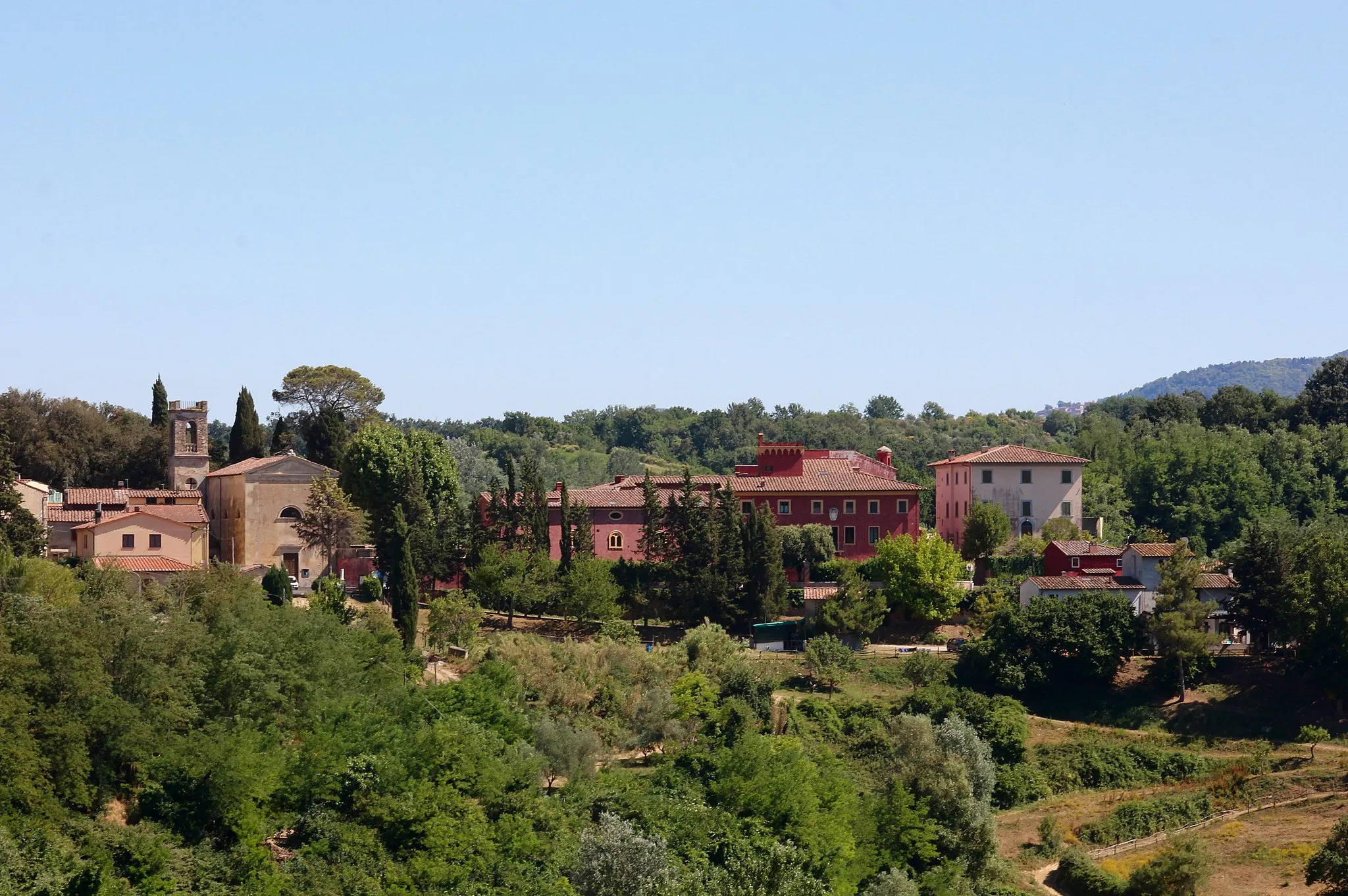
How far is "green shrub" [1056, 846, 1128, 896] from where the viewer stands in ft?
137

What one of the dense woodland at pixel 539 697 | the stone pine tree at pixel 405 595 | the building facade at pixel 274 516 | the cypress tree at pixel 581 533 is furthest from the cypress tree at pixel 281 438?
the stone pine tree at pixel 405 595

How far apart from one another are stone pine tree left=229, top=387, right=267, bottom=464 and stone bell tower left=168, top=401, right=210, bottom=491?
4078mm

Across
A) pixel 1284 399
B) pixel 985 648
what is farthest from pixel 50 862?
pixel 1284 399

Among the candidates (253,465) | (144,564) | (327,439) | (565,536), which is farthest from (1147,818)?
(327,439)

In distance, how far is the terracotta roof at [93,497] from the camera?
57.7 metres

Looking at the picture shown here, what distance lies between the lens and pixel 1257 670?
54.0 meters

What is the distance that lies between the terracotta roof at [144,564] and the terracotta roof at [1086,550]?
31766 mm

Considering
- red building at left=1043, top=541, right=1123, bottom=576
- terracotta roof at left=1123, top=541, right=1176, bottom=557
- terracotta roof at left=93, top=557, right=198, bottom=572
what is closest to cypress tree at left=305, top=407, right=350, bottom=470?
terracotta roof at left=93, top=557, right=198, bottom=572

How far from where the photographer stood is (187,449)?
208 feet

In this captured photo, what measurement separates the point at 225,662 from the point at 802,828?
1467 centimetres

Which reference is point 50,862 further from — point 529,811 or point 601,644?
point 601,644

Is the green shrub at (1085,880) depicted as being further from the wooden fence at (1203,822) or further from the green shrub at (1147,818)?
the green shrub at (1147,818)

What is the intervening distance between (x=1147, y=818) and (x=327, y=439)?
1532 inches

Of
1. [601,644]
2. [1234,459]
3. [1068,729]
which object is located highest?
[1234,459]
